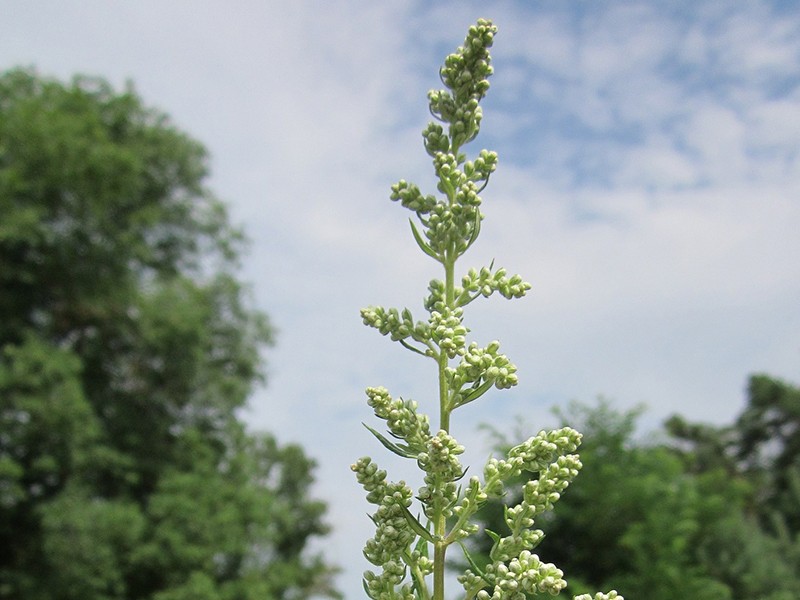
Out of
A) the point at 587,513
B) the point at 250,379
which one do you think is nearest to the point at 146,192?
the point at 250,379

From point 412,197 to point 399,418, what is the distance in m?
0.73

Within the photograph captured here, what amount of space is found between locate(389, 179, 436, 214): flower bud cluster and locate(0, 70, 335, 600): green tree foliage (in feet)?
63.3

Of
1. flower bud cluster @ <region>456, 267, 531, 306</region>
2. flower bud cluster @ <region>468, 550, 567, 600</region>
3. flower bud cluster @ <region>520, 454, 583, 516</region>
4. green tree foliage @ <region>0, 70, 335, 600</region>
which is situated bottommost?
flower bud cluster @ <region>468, 550, 567, 600</region>

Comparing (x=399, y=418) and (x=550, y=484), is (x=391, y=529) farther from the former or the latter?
(x=550, y=484)

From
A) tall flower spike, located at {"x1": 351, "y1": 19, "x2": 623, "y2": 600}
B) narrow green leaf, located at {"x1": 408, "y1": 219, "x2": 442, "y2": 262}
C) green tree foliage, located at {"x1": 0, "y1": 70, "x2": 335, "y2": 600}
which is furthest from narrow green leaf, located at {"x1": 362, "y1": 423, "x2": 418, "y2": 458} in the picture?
green tree foliage, located at {"x1": 0, "y1": 70, "x2": 335, "y2": 600}

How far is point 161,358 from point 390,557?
75.3 ft

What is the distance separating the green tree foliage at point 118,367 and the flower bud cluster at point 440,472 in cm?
1940

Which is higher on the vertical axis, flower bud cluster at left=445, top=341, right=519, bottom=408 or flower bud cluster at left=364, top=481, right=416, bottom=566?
flower bud cluster at left=445, top=341, right=519, bottom=408

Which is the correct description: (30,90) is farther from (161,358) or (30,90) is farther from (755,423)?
(755,423)

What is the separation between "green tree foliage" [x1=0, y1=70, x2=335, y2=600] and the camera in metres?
20.1

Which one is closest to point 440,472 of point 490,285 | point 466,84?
point 490,285

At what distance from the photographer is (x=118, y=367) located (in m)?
24.4

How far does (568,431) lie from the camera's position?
2.30m

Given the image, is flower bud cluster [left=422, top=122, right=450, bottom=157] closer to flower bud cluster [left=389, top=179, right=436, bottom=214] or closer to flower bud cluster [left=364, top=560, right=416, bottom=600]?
flower bud cluster [left=389, top=179, right=436, bottom=214]
